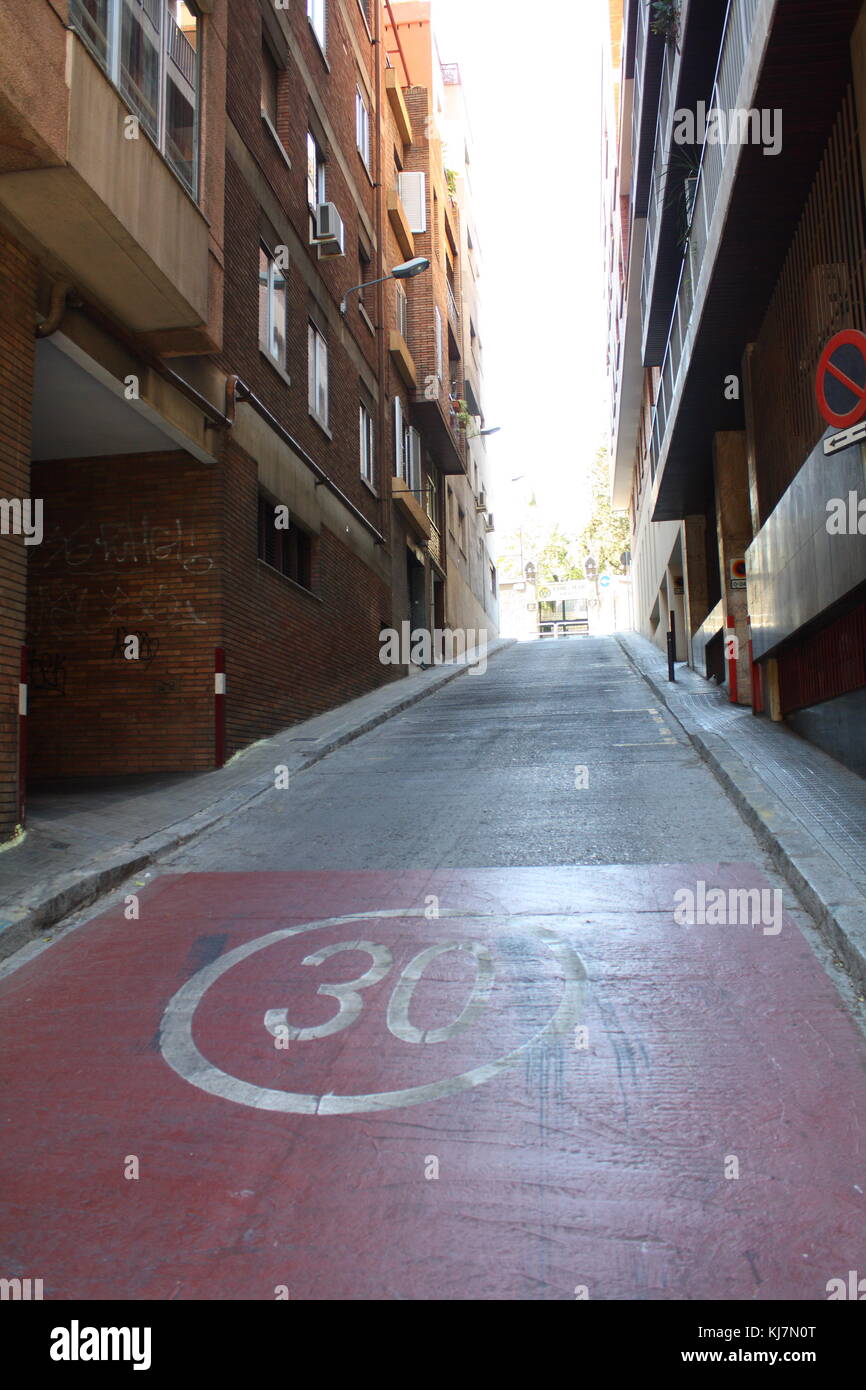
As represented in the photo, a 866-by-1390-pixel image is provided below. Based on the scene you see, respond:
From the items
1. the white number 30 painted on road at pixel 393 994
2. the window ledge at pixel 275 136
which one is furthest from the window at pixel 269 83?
the white number 30 painted on road at pixel 393 994

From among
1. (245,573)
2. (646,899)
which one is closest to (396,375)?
(245,573)

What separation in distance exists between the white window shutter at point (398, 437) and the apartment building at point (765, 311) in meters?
6.39

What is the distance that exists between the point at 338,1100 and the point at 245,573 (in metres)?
9.40

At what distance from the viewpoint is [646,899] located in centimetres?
587

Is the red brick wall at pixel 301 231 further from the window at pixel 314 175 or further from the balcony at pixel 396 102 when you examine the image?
the balcony at pixel 396 102

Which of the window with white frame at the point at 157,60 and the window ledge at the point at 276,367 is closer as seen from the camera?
the window with white frame at the point at 157,60

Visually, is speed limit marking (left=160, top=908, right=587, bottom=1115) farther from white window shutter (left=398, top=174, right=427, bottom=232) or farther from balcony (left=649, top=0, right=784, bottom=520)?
white window shutter (left=398, top=174, right=427, bottom=232)

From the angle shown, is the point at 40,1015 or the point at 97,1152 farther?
the point at 40,1015

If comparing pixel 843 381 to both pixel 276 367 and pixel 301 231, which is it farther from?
pixel 301 231

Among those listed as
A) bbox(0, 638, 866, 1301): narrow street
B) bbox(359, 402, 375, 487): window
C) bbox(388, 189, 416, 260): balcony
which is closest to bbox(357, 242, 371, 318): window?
bbox(359, 402, 375, 487): window

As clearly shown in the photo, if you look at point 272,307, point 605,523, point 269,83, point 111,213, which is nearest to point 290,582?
point 272,307

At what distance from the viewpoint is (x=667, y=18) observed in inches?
532

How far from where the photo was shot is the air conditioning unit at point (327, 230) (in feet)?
53.9

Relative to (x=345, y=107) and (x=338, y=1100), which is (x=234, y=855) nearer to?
(x=338, y=1100)
